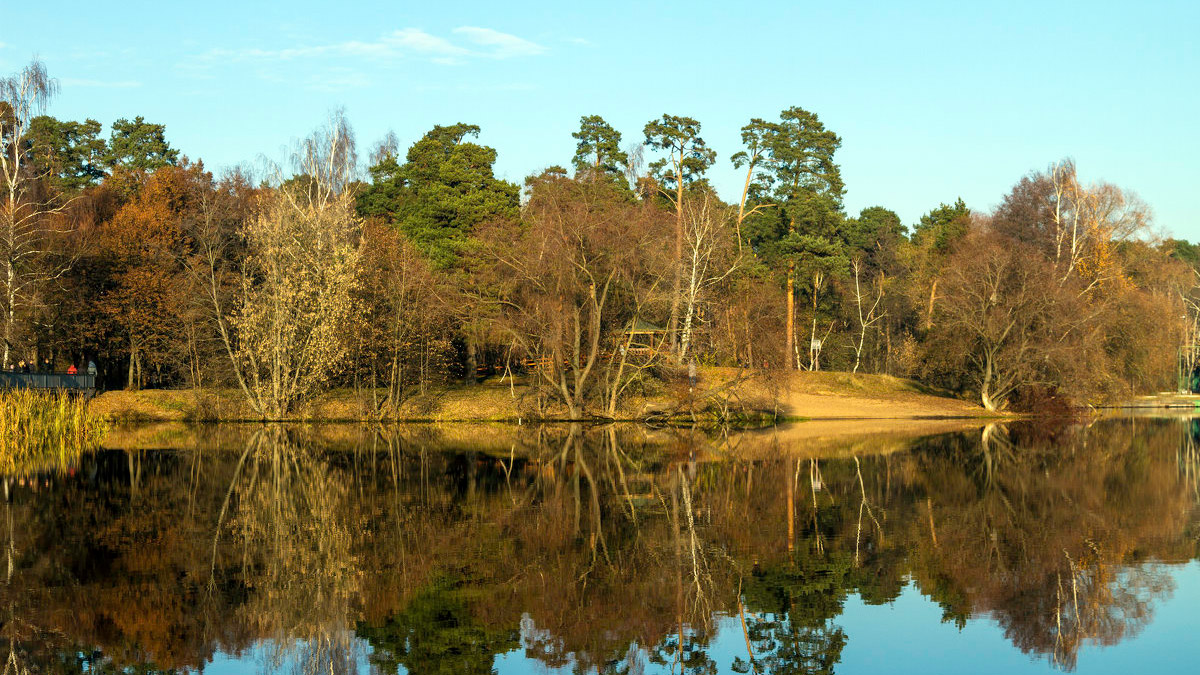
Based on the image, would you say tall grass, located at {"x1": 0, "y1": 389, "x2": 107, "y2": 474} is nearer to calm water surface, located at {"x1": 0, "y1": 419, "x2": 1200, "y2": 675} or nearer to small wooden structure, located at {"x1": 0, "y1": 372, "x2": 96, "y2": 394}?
small wooden structure, located at {"x1": 0, "y1": 372, "x2": 96, "y2": 394}

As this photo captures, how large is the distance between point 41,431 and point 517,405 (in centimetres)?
1937

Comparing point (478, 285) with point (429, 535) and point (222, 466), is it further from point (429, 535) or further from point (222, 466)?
point (429, 535)

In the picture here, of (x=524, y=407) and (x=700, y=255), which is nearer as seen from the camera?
(x=524, y=407)

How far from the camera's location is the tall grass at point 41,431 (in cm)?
3003

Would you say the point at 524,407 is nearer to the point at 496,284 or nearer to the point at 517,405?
the point at 517,405

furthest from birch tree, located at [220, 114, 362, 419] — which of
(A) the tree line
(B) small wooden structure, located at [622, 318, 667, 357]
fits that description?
(B) small wooden structure, located at [622, 318, 667, 357]

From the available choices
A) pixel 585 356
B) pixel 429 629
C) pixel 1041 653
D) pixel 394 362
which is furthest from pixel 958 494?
pixel 394 362

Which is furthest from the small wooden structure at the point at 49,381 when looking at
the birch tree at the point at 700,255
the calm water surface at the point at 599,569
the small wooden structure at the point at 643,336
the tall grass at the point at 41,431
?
the birch tree at the point at 700,255

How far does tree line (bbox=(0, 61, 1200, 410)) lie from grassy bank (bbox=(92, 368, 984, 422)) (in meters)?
0.86

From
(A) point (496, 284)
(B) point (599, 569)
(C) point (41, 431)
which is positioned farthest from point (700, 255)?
(B) point (599, 569)

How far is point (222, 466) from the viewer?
1117 inches

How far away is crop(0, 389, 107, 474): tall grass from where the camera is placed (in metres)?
30.0

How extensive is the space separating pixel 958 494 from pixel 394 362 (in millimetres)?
29284

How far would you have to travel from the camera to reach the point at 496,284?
46906 millimetres
